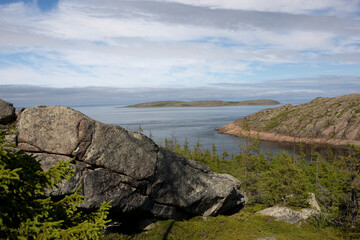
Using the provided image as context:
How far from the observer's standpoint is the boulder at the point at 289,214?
30.8 m

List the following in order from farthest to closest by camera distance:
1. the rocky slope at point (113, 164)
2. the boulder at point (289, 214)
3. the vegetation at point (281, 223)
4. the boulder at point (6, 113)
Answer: the boulder at point (289, 214), the vegetation at point (281, 223), the boulder at point (6, 113), the rocky slope at point (113, 164)

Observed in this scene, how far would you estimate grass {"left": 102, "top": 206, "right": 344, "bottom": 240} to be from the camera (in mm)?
21709

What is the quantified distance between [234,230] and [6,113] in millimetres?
21748

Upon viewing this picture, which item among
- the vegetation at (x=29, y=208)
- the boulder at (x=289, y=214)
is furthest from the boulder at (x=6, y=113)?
the boulder at (x=289, y=214)

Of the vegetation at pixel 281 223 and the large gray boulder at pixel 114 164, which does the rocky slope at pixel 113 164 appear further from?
the vegetation at pixel 281 223

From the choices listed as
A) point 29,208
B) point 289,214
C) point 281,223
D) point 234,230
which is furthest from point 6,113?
point 289,214

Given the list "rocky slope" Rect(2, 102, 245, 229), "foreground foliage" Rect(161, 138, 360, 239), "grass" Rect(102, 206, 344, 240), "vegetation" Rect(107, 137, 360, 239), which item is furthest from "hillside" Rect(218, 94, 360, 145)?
"rocky slope" Rect(2, 102, 245, 229)

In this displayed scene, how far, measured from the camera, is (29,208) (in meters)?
8.30

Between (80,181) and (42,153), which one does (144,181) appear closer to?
(80,181)

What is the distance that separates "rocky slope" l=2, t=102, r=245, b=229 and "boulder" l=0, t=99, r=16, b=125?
0.53 m

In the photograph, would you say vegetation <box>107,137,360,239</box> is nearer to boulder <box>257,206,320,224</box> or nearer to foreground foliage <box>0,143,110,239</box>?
boulder <box>257,206,320,224</box>

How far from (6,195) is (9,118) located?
12.9m

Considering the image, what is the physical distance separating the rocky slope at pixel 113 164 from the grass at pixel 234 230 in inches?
52.4

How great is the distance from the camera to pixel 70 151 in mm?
18125
